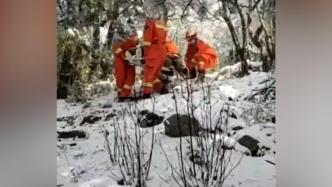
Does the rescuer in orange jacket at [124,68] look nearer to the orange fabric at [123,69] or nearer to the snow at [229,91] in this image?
the orange fabric at [123,69]

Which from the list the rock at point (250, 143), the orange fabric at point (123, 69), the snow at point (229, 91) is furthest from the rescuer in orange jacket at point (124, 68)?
the rock at point (250, 143)

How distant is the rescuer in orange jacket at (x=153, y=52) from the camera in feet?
7.82

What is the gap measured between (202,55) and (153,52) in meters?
0.29

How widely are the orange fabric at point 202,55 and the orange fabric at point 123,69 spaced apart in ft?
1.11

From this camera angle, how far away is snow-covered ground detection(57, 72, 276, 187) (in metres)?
2.36

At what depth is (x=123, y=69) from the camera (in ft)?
7.86

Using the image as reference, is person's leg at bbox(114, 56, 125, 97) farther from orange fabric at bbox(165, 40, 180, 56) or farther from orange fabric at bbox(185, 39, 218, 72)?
orange fabric at bbox(185, 39, 218, 72)

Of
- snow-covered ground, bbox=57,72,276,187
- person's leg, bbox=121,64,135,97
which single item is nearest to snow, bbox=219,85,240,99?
snow-covered ground, bbox=57,72,276,187

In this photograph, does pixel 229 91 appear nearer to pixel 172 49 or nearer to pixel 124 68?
pixel 172 49

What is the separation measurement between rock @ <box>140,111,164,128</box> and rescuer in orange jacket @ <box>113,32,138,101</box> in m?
0.16

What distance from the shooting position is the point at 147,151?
2.39 metres
